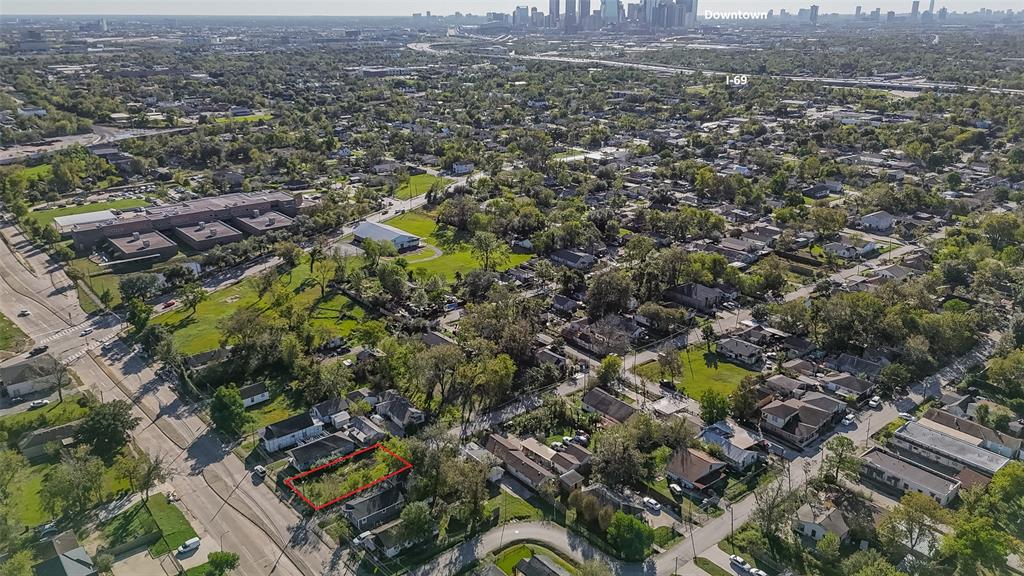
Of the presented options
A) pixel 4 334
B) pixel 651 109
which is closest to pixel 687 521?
pixel 4 334

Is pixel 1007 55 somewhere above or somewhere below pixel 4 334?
above

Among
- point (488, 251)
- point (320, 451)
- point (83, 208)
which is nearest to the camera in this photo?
point (320, 451)

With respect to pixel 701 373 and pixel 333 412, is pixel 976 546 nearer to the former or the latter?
pixel 701 373

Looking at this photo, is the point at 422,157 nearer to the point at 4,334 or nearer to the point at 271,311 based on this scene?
the point at 271,311

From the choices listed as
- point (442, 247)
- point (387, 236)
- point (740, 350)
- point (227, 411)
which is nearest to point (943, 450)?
point (740, 350)

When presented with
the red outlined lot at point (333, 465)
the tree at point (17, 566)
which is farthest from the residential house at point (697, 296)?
the tree at point (17, 566)
